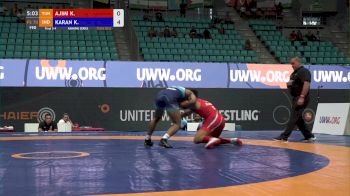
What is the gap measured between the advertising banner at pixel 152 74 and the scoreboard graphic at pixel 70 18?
5.10m

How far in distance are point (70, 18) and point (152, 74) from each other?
5899 mm

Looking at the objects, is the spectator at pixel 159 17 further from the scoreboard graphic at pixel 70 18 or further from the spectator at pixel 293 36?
the spectator at pixel 293 36

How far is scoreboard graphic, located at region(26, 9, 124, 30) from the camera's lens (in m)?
16.8

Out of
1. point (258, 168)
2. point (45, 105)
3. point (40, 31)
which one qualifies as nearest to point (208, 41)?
point (40, 31)

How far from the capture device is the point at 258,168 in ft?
12.6

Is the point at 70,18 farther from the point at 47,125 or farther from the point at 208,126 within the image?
the point at 208,126

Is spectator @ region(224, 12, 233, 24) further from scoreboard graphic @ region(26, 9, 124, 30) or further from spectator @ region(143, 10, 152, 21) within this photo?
scoreboard graphic @ region(26, 9, 124, 30)

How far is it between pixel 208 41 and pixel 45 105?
27.3 ft

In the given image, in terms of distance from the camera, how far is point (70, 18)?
55.7 ft

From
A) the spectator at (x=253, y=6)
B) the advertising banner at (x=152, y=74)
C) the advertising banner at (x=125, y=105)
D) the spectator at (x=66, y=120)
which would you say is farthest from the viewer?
the spectator at (x=253, y=6)

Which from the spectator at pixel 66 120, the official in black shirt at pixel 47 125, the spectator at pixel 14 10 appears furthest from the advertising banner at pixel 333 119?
the spectator at pixel 14 10

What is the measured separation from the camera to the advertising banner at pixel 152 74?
12.0 meters

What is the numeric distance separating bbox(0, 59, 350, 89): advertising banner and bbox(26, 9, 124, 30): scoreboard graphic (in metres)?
5.10

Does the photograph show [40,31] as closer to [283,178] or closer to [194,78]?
[194,78]
